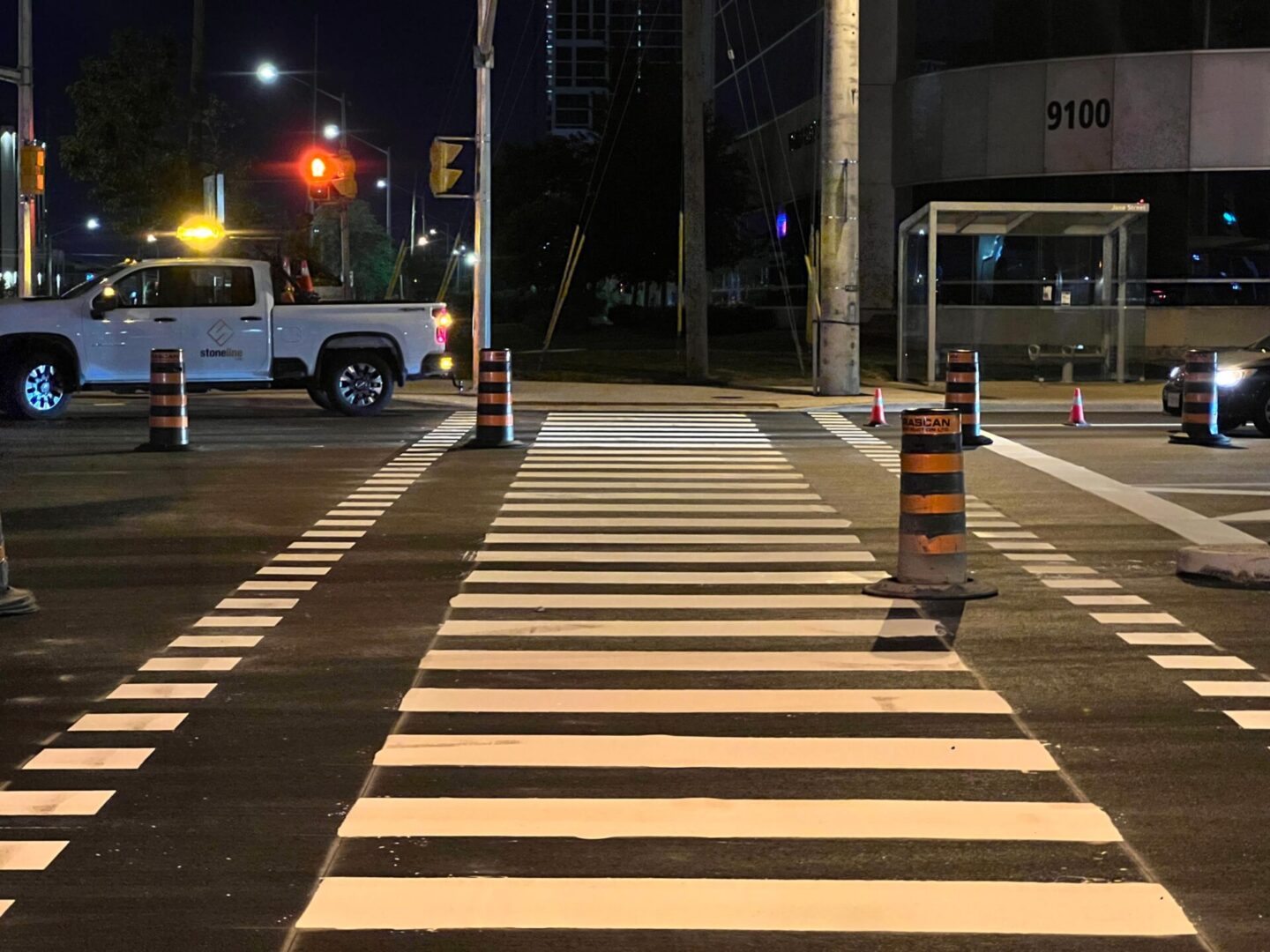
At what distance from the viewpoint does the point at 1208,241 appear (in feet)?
135

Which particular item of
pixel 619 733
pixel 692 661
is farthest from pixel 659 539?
pixel 619 733

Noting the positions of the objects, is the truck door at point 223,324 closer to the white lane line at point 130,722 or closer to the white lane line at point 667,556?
the white lane line at point 667,556

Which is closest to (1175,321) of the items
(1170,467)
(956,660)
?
(1170,467)

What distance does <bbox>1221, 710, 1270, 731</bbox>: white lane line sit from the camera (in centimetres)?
701

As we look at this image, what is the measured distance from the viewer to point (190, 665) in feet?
26.8

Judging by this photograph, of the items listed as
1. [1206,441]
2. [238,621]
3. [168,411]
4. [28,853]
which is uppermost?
[168,411]

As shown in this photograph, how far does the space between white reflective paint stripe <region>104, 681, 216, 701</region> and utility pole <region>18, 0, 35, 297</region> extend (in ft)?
83.8

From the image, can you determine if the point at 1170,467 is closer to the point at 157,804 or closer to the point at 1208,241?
the point at 157,804

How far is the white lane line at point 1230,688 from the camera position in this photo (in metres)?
7.57

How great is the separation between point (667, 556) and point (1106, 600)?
284 cm

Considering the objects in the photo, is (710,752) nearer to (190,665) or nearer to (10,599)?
(190,665)

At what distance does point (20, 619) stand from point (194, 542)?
289cm

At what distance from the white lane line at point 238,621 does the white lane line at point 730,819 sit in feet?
10.9

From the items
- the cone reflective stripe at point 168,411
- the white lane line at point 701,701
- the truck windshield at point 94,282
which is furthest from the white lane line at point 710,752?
the truck windshield at point 94,282
